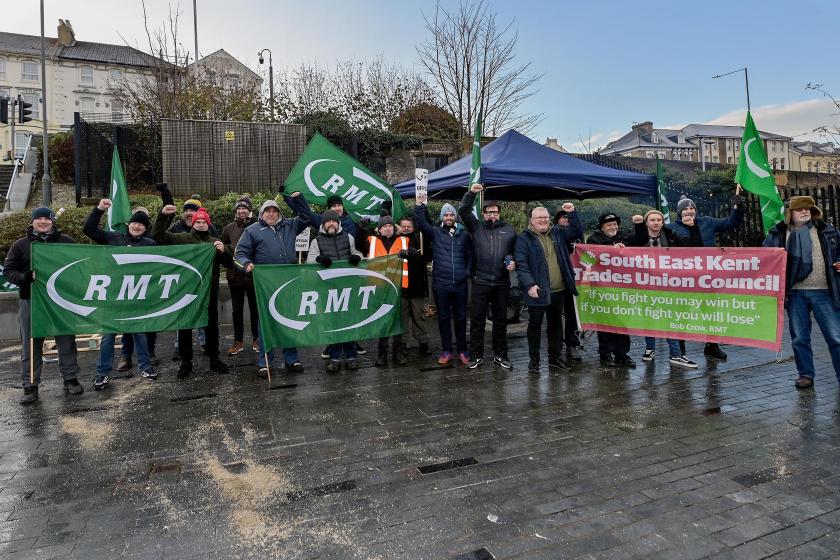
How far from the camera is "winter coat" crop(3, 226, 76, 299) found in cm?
537

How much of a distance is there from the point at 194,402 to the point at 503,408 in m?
3.10

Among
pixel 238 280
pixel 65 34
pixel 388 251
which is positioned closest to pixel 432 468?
pixel 388 251

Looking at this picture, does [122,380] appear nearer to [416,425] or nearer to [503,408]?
[416,425]

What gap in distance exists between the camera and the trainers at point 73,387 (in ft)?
18.7

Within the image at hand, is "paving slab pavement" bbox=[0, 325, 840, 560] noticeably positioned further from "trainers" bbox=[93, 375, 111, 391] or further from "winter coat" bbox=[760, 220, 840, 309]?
"winter coat" bbox=[760, 220, 840, 309]

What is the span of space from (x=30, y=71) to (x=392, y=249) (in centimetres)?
7188

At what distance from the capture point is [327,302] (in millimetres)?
6250

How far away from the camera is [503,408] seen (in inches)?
194

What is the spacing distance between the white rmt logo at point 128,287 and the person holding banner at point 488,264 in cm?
327

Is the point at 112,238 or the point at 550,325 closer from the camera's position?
the point at 112,238

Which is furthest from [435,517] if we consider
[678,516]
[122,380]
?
[122,380]

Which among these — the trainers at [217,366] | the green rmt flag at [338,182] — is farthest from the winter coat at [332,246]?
the trainers at [217,366]

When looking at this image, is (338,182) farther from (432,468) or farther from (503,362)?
(432,468)

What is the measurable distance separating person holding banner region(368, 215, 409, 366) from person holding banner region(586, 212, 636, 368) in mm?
2415
